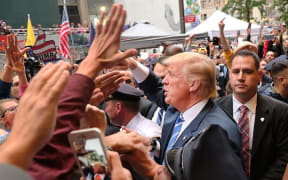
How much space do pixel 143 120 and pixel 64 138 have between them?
1.65m

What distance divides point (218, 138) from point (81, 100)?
627 millimetres

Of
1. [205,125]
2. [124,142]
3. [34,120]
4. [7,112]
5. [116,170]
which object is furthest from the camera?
[7,112]

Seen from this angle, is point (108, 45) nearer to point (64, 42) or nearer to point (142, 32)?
point (64, 42)

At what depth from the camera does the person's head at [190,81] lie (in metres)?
2.03

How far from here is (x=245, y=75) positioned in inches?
106

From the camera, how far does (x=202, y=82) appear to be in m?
2.02

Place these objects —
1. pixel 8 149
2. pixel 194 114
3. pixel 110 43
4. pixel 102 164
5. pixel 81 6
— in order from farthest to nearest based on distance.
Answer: pixel 81 6 < pixel 194 114 < pixel 110 43 < pixel 102 164 < pixel 8 149

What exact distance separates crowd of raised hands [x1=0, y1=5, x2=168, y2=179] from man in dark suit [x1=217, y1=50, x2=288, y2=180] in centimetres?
133

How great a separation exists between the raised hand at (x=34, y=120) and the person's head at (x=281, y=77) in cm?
290

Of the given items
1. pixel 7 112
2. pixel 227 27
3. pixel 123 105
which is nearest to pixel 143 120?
pixel 123 105

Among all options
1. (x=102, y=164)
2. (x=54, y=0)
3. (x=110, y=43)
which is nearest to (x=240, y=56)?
(x=110, y=43)

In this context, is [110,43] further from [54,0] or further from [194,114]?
[54,0]

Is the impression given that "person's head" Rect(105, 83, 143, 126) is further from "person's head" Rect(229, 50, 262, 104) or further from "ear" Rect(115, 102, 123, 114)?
"person's head" Rect(229, 50, 262, 104)

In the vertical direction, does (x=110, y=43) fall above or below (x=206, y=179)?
above
